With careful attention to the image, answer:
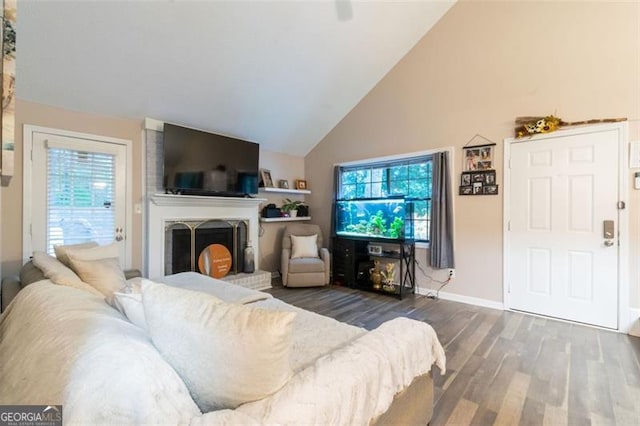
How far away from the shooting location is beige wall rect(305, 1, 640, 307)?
2.81 meters

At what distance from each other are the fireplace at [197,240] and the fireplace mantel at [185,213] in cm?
8

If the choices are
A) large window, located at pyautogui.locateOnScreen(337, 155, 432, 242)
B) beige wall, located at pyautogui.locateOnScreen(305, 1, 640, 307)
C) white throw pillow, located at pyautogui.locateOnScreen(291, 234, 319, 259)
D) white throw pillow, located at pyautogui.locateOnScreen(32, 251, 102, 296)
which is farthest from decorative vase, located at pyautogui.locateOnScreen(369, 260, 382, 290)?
white throw pillow, located at pyautogui.locateOnScreen(32, 251, 102, 296)

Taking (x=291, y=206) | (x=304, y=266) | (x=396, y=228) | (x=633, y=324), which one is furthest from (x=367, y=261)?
(x=633, y=324)

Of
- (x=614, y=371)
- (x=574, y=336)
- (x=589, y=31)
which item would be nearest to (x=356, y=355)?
(x=614, y=371)

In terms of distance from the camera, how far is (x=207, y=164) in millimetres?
3838

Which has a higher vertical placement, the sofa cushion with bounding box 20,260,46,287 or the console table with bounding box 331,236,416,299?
the sofa cushion with bounding box 20,260,46,287

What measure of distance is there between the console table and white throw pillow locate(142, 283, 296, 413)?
3.35 m

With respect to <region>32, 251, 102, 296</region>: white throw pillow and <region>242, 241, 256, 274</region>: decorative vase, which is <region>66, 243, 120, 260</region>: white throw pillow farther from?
<region>242, 241, 256, 274</region>: decorative vase

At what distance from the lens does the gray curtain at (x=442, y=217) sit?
376 centimetres

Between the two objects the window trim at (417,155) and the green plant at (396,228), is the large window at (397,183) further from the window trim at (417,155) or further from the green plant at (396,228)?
the green plant at (396,228)

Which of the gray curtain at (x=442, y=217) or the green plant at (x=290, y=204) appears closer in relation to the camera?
the gray curtain at (x=442, y=217)

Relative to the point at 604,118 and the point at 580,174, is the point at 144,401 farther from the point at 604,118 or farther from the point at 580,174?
the point at 604,118

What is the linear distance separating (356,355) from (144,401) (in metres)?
0.69

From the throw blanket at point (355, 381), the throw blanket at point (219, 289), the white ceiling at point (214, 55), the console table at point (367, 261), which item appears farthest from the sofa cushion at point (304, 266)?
the throw blanket at point (355, 381)
